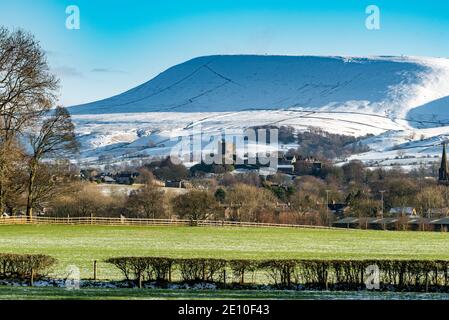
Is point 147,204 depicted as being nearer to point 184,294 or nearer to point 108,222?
point 108,222

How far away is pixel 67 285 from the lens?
98.4ft

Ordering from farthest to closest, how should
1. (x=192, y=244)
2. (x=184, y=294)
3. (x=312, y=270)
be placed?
(x=192, y=244), (x=312, y=270), (x=184, y=294)

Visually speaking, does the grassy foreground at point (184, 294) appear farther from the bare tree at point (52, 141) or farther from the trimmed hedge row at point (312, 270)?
the bare tree at point (52, 141)

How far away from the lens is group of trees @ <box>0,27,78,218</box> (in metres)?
58.3

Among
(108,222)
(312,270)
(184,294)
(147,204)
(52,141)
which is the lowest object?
(184,294)

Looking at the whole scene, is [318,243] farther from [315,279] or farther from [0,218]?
[315,279]

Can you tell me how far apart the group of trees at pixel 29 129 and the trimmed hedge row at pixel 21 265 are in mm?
28169

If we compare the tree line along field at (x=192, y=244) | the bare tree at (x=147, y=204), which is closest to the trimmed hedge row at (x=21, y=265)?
the tree line along field at (x=192, y=244)

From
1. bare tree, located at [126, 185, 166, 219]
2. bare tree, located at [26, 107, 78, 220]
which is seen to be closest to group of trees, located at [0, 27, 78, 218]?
bare tree, located at [26, 107, 78, 220]

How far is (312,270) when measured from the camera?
3078 centimetres

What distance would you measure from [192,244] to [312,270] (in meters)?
24.7

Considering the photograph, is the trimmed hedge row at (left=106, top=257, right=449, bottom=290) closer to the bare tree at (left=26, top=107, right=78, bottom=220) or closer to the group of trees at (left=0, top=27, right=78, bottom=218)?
the group of trees at (left=0, top=27, right=78, bottom=218)

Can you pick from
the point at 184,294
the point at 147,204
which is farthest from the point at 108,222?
the point at 184,294

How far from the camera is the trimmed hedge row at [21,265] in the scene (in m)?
31.2
